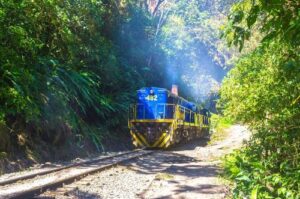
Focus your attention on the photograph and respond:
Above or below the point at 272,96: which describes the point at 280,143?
below

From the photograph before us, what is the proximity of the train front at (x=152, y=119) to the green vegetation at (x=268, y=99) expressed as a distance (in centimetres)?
960

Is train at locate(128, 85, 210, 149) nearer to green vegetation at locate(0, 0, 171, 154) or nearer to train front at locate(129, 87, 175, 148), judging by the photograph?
train front at locate(129, 87, 175, 148)

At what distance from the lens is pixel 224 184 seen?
7965 mm

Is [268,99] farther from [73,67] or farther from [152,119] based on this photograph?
[152,119]

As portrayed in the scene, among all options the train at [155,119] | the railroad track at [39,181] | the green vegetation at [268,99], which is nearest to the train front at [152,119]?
the train at [155,119]

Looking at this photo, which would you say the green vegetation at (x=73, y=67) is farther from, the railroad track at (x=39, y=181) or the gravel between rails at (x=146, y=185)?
the gravel between rails at (x=146, y=185)

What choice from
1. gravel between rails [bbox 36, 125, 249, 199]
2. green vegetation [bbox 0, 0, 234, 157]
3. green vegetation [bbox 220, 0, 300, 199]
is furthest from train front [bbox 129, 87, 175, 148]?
green vegetation [bbox 220, 0, 300, 199]

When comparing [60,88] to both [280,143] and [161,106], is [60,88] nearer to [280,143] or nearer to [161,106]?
[161,106]

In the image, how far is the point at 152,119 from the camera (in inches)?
757

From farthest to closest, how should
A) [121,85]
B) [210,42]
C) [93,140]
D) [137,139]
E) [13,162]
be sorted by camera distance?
[210,42] → [121,85] → [137,139] → [93,140] → [13,162]

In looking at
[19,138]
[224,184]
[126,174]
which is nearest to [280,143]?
[224,184]

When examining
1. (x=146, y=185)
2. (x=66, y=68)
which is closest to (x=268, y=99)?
(x=146, y=185)

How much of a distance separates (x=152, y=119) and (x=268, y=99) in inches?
525

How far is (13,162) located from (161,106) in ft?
31.5
